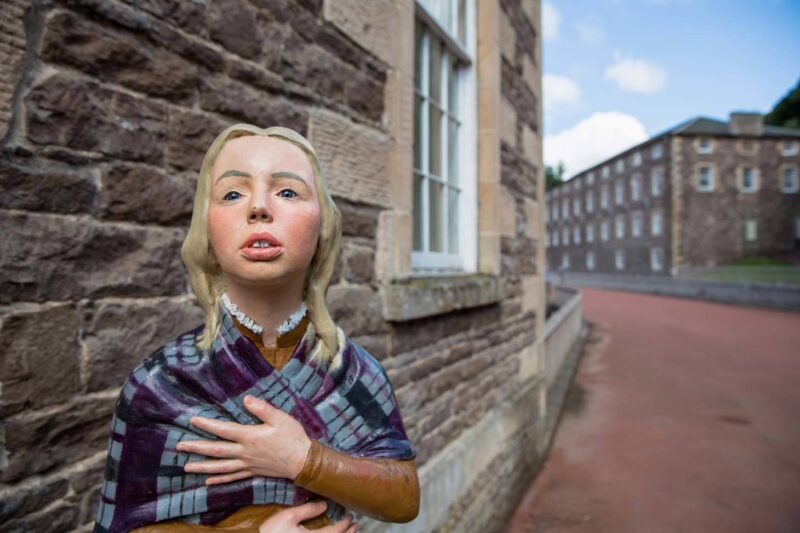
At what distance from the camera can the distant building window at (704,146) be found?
103ft

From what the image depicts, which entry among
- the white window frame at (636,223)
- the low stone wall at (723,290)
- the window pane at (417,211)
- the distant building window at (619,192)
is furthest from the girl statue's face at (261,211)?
the distant building window at (619,192)

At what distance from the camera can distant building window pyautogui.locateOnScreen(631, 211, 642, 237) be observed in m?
35.4

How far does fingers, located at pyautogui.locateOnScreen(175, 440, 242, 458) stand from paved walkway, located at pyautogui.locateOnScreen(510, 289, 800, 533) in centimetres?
399

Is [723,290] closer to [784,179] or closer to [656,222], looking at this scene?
[656,222]

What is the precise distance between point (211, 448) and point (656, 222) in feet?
121

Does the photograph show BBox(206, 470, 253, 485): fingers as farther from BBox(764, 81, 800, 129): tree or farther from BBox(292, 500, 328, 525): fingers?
BBox(764, 81, 800, 129): tree

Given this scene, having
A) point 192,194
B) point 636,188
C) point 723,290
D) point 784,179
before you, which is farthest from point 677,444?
point 784,179

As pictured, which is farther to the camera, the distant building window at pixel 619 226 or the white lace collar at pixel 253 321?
the distant building window at pixel 619 226

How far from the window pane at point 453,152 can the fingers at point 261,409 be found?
3.14 metres

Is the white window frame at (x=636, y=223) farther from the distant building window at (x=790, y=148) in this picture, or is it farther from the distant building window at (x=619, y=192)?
the distant building window at (x=790, y=148)

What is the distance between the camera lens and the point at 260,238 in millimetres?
1053

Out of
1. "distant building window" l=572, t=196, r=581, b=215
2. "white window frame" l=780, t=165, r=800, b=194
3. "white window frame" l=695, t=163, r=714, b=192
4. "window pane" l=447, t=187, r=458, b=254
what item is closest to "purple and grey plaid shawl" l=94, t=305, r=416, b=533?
"window pane" l=447, t=187, r=458, b=254

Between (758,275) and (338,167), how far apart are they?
21047 mm

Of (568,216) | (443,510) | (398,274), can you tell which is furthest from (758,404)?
(568,216)
